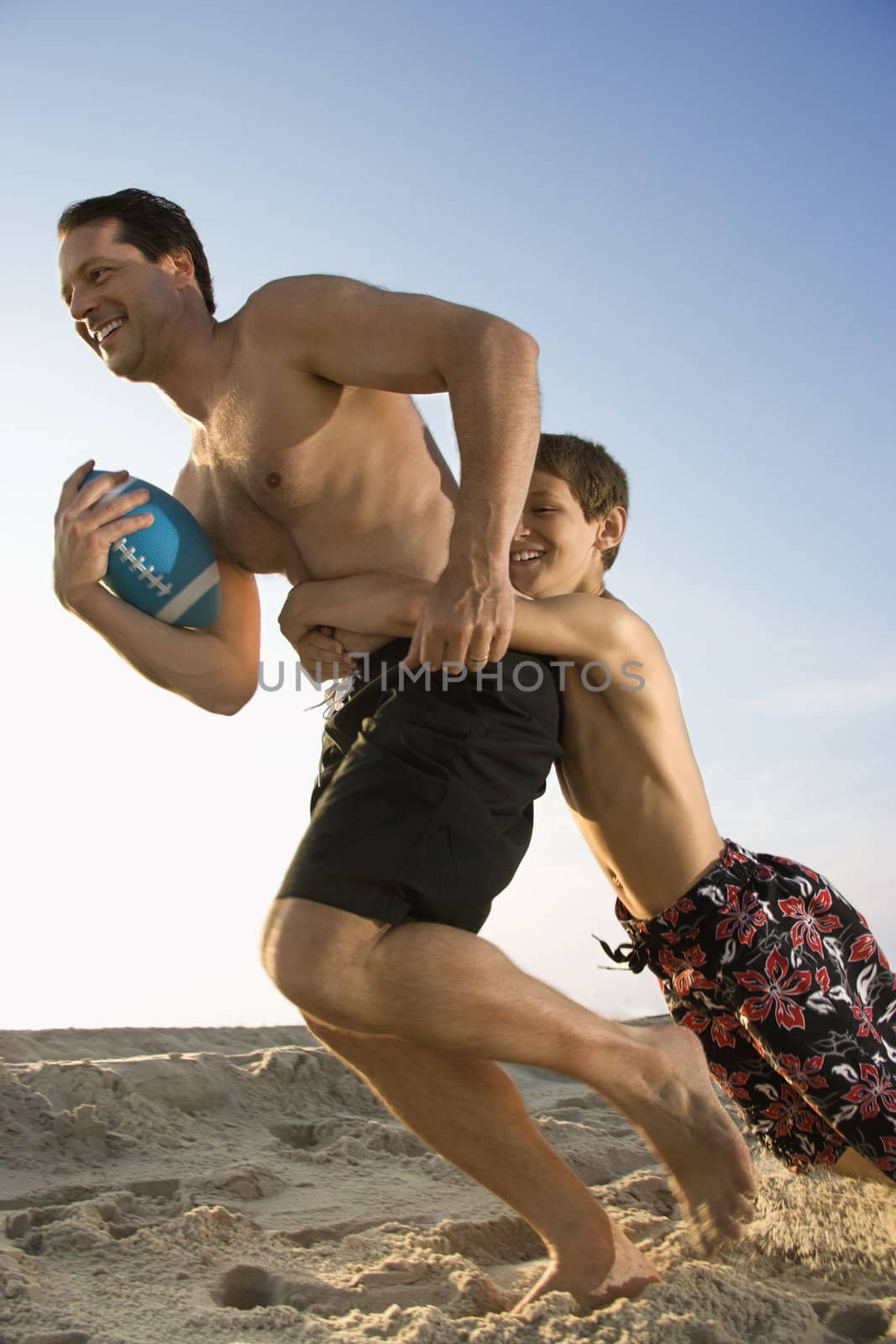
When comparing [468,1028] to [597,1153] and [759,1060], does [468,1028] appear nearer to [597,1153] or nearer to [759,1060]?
[759,1060]

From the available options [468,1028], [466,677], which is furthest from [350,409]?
[468,1028]

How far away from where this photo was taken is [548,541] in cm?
291

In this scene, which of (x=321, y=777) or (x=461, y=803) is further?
(x=321, y=777)

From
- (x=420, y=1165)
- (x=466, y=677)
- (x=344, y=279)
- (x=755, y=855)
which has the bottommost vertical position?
(x=420, y=1165)

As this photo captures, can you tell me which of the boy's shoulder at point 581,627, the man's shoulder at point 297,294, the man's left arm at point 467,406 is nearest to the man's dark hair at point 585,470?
the boy's shoulder at point 581,627

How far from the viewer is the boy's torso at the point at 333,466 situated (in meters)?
2.59

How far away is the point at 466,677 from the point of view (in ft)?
7.87

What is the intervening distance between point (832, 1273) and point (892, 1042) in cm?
53

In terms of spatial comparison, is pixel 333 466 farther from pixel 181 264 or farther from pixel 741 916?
pixel 741 916

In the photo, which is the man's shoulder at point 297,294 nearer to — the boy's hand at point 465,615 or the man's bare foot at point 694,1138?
the boy's hand at point 465,615

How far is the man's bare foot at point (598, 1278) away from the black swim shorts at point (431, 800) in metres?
0.71

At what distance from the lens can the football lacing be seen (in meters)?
2.80

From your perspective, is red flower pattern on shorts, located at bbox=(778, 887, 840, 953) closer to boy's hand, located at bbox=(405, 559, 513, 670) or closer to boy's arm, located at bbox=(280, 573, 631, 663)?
boy's arm, located at bbox=(280, 573, 631, 663)

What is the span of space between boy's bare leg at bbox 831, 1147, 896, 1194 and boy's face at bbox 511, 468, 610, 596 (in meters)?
1.56
